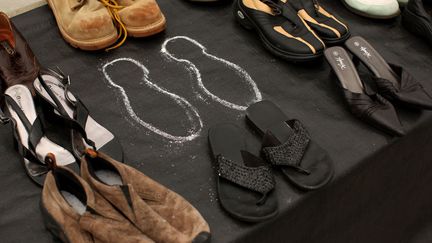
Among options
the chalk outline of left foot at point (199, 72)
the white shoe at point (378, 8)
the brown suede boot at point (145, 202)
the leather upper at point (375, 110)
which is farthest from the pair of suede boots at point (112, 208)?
the white shoe at point (378, 8)

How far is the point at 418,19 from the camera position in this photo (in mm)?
1180

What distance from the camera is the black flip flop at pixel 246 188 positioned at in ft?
2.60

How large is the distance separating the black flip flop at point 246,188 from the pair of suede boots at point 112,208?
0.07m

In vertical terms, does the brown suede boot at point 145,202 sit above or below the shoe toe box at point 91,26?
below

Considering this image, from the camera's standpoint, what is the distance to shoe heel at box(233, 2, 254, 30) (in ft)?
3.90

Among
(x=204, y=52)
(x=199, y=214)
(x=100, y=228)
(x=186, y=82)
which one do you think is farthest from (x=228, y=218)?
(x=204, y=52)

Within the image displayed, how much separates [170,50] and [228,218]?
0.51 meters

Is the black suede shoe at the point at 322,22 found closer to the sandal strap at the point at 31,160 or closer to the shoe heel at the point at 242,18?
the shoe heel at the point at 242,18

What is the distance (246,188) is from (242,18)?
1.77ft

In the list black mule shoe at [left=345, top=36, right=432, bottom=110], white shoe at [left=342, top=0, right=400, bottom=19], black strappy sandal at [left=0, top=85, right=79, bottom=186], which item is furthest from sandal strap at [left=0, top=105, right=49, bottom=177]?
white shoe at [left=342, top=0, right=400, bottom=19]

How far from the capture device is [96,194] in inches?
29.4

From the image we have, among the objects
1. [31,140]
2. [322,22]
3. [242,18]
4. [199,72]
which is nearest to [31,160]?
[31,140]

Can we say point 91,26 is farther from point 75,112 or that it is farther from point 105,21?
point 75,112

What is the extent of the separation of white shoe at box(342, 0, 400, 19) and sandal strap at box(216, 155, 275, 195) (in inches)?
24.9
